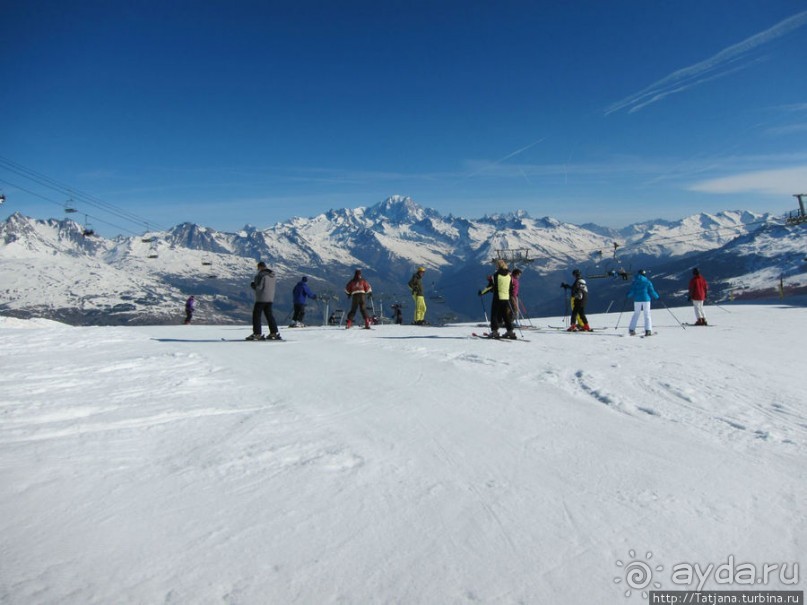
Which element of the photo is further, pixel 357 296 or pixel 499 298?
pixel 357 296

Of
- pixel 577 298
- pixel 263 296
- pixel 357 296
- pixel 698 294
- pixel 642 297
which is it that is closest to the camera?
pixel 263 296

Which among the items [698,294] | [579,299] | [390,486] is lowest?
[390,486]

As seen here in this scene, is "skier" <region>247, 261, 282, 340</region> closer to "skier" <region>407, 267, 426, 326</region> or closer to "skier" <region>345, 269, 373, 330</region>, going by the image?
"skier" <region>345, 269, 373, 330</region>

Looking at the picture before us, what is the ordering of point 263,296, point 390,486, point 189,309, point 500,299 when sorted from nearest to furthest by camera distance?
point 390,486 → point 500,299 → point 263,296 → point 189,309

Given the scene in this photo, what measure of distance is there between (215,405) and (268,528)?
311 cm

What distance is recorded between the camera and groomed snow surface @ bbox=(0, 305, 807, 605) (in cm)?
258

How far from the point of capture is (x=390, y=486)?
11.7 feet

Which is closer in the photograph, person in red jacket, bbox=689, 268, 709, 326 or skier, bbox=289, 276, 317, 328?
person in red jacket, bbox=689, 268, 709, 326

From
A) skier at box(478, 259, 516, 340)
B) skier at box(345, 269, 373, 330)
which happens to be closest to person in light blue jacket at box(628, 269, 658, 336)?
skier at box(478, 259, 516, 340)

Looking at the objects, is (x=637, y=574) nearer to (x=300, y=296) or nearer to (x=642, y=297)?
(x=642, y=297)

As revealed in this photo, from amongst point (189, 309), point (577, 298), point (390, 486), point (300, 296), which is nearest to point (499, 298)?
point (577, 298)

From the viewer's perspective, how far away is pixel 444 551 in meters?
2.80

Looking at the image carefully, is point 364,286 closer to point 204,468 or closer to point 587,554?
point 204,468

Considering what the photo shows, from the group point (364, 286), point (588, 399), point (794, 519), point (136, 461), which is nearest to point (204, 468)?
point (136, 461)
